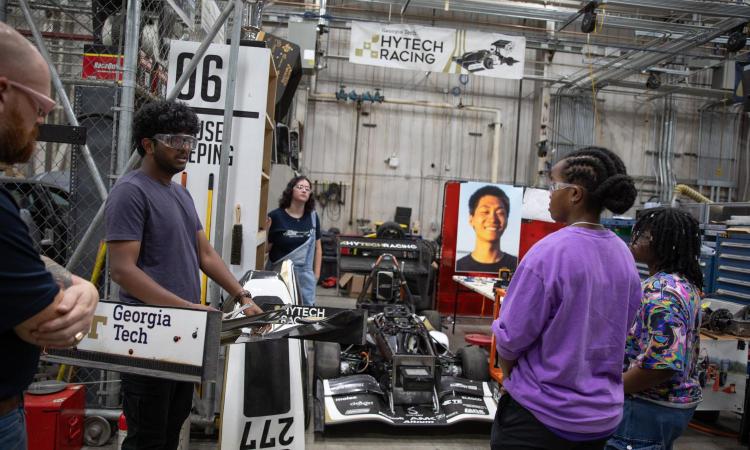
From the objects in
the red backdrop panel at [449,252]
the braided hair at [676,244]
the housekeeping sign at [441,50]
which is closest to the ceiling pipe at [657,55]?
the housekeeping sign at [441,50]

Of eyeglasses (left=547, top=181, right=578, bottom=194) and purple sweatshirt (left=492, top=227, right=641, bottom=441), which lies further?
eyeglasses (left=547, top=181, right=578, bottom=194)

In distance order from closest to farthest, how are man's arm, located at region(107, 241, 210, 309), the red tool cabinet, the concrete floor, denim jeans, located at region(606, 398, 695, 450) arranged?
man's arm, located at region(107, 241, 210, 309) → denim jeans, located at region(606, 398, 695, 450) → the red tool cabinet → the concrete floor

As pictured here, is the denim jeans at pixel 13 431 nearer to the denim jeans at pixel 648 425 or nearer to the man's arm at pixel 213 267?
the man's arm at pixel 213 267

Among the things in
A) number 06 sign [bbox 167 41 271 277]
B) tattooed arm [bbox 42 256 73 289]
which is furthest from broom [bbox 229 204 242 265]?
tattooed arm [bbox 42 256 73 289]

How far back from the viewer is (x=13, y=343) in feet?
3.38

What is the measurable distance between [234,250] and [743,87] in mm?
8326

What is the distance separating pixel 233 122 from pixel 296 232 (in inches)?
55.6

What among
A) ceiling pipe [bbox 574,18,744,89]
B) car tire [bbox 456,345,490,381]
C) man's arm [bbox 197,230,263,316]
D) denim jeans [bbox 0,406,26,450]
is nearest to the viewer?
denim jeans [bbox 0,406,26,450]

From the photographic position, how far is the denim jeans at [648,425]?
209 cm

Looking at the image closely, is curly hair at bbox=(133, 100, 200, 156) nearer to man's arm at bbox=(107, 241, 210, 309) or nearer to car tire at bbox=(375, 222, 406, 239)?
man's arm at bbox=(107, 241, 210, 309)

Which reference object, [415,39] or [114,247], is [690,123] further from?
[114,247]

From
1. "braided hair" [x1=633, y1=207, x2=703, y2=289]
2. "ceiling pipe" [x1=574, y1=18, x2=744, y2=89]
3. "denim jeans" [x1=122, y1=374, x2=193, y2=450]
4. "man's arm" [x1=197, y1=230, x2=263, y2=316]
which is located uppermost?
"ceiling pipe" [x1=574, y1=18, x2=744, y2=89]

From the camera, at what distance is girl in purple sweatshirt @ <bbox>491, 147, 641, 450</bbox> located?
1.60 m

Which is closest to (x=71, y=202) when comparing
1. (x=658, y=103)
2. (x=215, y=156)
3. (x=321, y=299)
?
(x=215, y=156)
